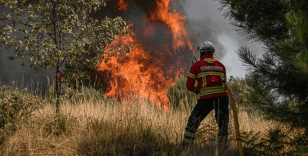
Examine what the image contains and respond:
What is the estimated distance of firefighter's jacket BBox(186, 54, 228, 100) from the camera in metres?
4.44

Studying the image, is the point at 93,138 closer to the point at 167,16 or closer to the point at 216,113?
the point at 216,113

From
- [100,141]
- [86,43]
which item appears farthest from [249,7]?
[86,43]

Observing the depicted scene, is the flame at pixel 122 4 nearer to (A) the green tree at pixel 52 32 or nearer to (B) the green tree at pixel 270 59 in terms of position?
(A) the green tree at pixel 52 32

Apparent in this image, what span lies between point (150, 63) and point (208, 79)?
8306mm

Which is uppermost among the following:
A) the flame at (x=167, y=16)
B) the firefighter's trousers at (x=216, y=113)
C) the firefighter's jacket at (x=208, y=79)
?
the flame at (x=167, y=16)

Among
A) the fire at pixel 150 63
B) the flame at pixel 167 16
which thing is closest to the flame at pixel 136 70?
the fire at pixel 150 63

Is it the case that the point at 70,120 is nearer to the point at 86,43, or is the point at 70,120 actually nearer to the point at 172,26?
the point at 86,43

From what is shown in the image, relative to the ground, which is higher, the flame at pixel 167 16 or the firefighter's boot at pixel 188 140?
the flame at pixel 167 16

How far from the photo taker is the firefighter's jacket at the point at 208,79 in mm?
4438

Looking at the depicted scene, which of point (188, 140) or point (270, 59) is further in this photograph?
point (188, 140)

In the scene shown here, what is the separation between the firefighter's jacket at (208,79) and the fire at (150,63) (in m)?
2.00

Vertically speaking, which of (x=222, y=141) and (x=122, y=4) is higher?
(x=122, y=4)

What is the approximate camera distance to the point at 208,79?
4453 millimetres

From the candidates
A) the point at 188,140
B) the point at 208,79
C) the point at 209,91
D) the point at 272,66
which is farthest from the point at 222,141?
the point at 272,66
